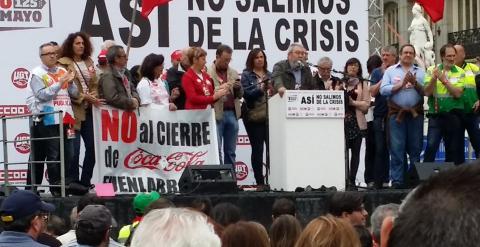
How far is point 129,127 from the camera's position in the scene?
12.4 m

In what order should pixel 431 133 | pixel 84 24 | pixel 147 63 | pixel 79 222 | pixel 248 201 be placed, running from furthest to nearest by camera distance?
pixel 84 24
pixel 431 133
pixel 147 63
pixel 248 201
pixel 79 222

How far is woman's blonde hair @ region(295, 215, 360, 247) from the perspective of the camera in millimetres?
4691

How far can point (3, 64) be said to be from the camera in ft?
44.9

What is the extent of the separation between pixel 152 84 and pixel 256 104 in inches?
55.1

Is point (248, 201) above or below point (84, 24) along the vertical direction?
below

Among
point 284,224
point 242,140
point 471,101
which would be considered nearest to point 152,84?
point 242,140

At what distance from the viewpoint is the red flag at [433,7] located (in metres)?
15.8

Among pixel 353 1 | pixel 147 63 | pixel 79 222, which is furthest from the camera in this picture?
pixel 353 1

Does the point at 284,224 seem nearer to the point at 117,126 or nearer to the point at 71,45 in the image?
the point at 71,45

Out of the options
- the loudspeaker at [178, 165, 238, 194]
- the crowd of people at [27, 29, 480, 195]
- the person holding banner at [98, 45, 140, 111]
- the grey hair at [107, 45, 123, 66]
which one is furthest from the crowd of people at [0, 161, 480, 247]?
the grey hair at [107, 45, 123, 66]

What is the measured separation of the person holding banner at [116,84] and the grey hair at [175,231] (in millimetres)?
8753

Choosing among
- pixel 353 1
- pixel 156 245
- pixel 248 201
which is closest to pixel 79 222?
pixel 156 245

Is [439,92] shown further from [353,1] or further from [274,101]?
[353,1]

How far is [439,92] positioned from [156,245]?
1022cm
